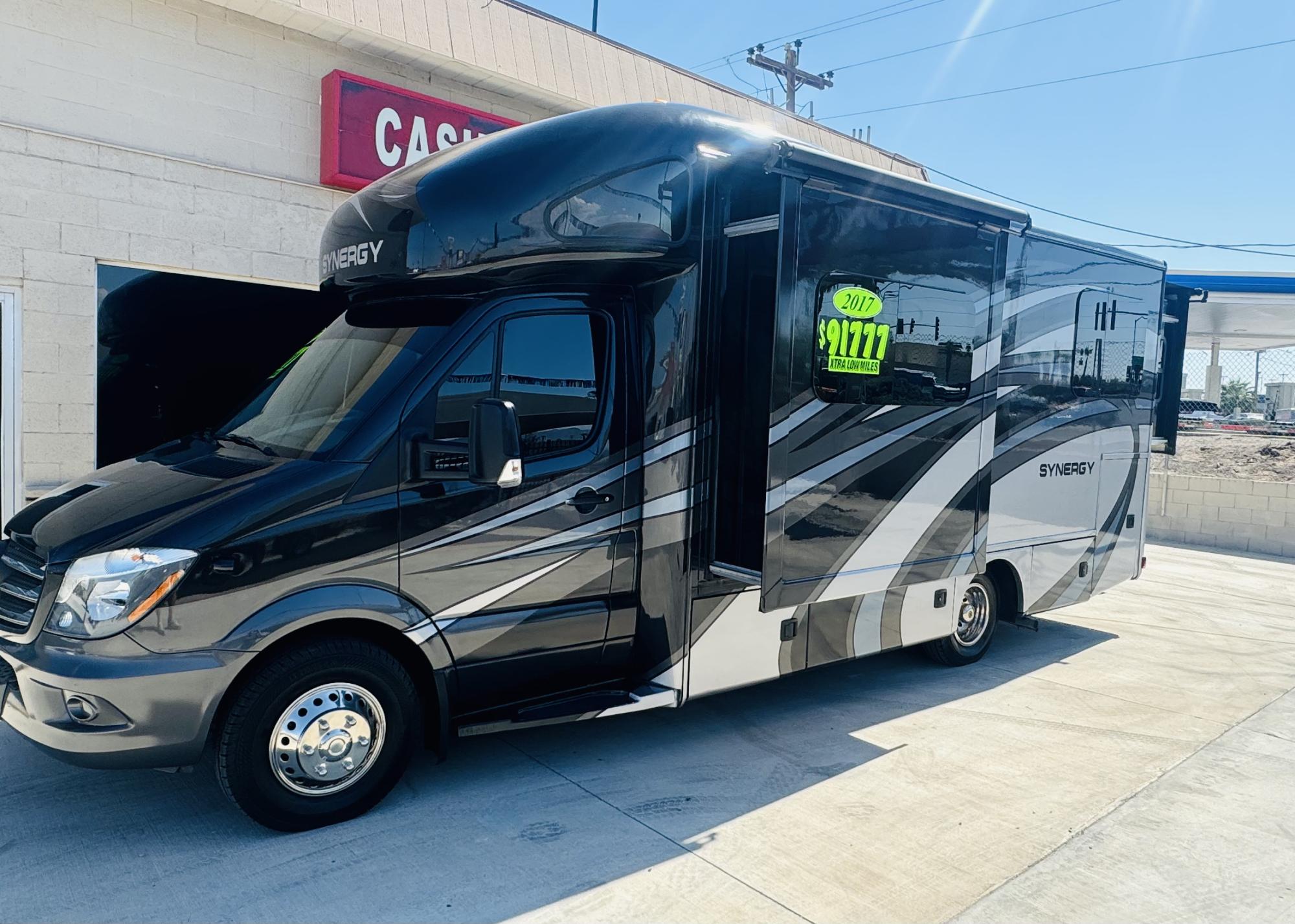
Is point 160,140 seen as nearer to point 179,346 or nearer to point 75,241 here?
point 75,241

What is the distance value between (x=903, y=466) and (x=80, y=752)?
4151 mm

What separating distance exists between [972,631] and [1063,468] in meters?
1.32

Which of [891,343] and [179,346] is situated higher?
[891,343]

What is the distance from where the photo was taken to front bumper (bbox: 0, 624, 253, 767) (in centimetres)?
351

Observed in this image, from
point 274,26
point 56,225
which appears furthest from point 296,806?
point 274,26

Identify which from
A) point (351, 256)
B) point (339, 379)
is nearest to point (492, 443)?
point (339, 379)

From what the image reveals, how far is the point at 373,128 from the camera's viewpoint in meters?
8.58

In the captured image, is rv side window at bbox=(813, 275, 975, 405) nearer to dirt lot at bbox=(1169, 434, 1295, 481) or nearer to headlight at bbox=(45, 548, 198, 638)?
headlight at bbox=(45, 548, 198, 638)

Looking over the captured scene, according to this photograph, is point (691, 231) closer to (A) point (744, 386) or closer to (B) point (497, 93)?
(A) point (744, 386)

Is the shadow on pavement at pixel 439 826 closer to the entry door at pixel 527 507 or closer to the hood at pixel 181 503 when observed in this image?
the entry door at pixel 527 507

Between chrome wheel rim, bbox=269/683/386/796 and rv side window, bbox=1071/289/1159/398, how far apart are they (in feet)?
17.4

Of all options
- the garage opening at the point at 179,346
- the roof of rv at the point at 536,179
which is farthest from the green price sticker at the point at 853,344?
the garage opening at the point at 179,346

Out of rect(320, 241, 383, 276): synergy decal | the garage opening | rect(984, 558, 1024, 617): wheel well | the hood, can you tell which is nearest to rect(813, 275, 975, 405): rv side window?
rect(984, 558, 1024, 617): wheel well

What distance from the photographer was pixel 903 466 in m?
5.50
